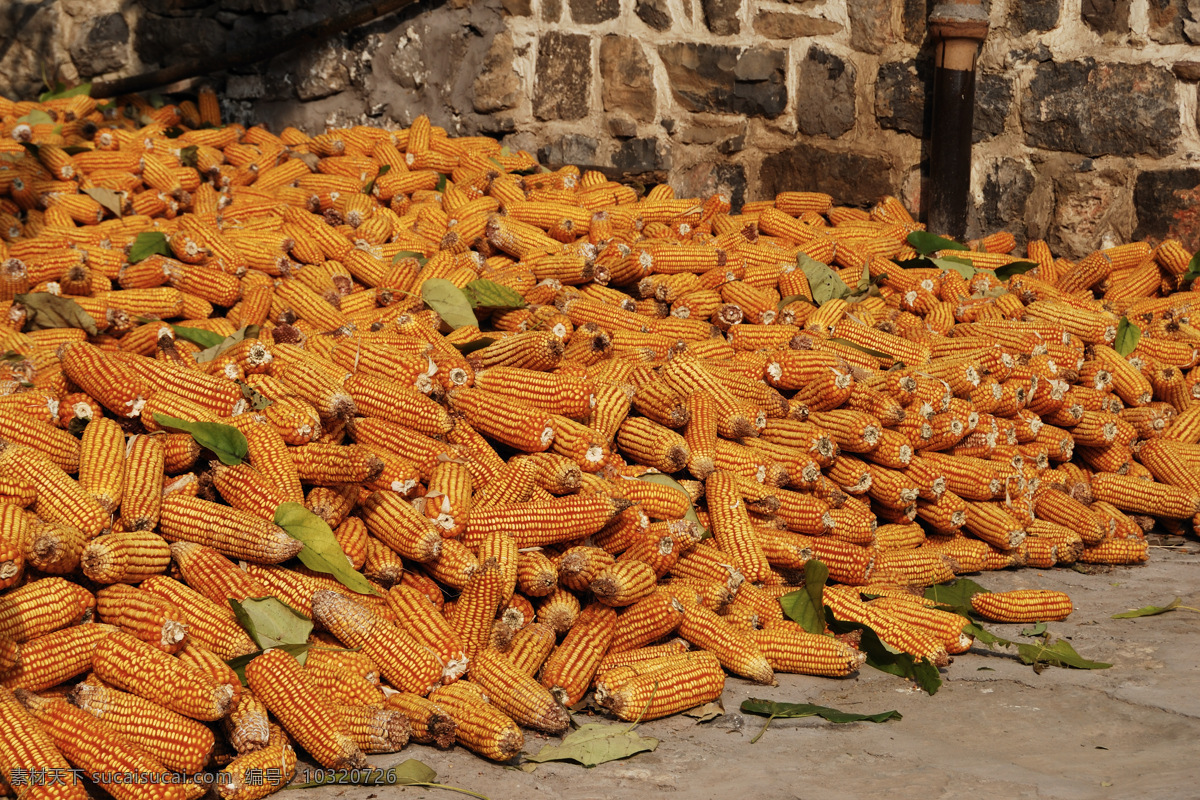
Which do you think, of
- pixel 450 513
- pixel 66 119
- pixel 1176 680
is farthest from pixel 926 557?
pixel 66 119

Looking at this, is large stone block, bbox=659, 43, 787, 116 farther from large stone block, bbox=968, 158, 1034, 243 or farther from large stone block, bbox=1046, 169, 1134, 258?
large stone block, bbox=1046, 169, 1134, 258

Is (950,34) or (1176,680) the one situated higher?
(950,34)

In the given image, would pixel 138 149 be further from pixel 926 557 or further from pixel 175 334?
pixel 926 557

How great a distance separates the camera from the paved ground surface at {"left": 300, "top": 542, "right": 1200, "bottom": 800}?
99.7 inches

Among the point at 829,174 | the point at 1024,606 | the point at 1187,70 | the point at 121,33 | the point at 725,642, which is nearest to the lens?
the point at 725,642

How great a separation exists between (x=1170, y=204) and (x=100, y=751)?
6.29 metres

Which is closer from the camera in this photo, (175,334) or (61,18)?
(175,334)

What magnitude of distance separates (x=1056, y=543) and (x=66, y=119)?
7.20 metres

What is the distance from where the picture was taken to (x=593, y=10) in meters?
7.36

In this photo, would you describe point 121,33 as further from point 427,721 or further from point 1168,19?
point 427,721

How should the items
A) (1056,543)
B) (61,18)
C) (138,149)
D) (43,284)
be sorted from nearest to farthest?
(1056,543) → (43,284) → (138,149) → (61,18)

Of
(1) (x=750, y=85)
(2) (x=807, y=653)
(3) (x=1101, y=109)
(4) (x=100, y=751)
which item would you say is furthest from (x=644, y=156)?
(4) (x=100, y=751)

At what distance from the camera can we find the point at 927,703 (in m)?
3.08

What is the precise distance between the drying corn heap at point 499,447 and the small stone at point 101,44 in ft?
8.50
